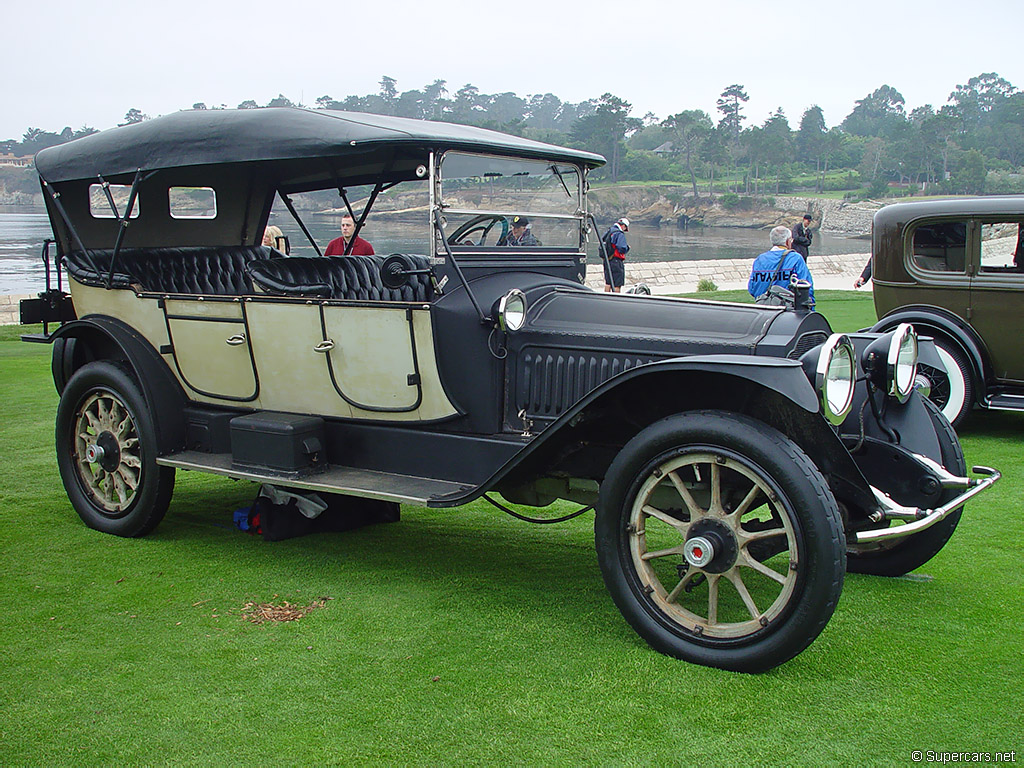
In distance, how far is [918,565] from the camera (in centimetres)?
393

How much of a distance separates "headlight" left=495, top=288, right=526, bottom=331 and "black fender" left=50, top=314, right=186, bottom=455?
2067 mm

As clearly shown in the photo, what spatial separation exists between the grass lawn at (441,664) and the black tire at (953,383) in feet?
8.21

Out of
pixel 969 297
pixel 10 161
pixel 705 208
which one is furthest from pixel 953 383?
pixel 705 208

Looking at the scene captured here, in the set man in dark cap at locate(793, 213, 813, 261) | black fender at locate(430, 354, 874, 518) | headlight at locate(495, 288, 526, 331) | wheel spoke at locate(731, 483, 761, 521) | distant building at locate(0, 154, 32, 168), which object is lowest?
wheel spoke at locate(731, 483, 761, 521)

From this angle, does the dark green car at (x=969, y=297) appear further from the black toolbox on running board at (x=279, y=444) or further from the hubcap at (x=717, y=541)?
the black toolbox on running board at (x=279, y=444)

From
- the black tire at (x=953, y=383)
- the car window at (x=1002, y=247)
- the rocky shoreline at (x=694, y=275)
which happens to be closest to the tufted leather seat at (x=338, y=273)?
the black tire at (x=953, y=383)

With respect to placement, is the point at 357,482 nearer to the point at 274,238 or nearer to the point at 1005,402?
the point at 274,238

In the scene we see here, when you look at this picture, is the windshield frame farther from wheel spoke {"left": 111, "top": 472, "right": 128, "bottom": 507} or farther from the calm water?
wheel spoke {"left": 111, "top": 472, "right": 128, "bottom": 507}

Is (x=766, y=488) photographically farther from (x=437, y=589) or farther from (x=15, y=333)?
(x=15, y=333)

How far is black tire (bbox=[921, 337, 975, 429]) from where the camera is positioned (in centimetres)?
705

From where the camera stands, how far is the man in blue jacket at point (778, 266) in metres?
7.93

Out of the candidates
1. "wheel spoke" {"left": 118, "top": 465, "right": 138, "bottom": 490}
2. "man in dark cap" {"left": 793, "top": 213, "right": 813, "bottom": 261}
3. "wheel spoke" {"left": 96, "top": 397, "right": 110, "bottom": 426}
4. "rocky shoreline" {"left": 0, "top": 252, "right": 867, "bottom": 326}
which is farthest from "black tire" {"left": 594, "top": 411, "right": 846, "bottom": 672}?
"rocky shoreline" {"left": 0, "top": 252, "right": 867, "bottom": 326}

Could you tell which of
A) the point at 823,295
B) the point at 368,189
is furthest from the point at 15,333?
the point at 823,295

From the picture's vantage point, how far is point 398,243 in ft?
14.8
